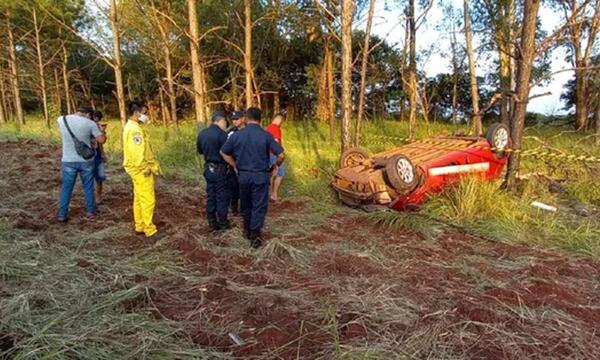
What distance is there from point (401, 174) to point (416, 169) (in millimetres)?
346

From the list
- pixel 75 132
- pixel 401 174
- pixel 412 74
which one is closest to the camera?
pixel 75 132

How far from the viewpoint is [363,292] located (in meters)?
3.63

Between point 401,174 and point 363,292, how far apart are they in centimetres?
290

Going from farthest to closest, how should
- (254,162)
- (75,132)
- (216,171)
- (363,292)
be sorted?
(75,132), (216,171), (254,162), (363,292)

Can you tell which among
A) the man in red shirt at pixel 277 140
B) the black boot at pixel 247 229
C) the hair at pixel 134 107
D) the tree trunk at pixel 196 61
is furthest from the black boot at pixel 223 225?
the tree trunk at pixel 196 61

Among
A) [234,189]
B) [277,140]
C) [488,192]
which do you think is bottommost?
[488,192]

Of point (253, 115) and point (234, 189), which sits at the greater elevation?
point (253, 115)

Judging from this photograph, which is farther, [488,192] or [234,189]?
[234,189]

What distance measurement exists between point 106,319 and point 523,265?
376 cm

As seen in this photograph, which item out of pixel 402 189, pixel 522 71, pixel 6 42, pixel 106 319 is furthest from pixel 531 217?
pixel 6 42

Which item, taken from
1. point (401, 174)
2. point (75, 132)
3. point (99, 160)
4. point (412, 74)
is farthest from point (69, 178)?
point (412, 74)

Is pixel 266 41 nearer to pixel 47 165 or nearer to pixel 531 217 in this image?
pixel 47 165

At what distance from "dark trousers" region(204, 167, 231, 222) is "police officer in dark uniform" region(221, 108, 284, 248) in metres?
0.50

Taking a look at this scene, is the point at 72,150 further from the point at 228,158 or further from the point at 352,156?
the point at 352,156
